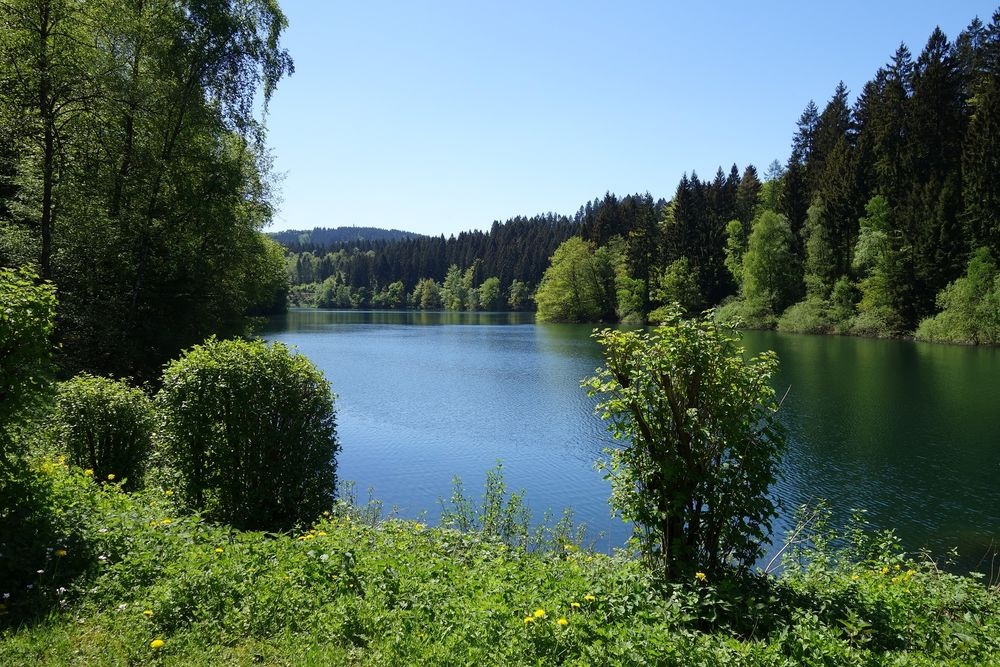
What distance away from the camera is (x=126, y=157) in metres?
17.8

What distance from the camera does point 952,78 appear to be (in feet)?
182

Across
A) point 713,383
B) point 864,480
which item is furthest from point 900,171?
point 713,383

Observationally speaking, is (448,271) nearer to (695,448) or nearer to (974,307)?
(974,307)

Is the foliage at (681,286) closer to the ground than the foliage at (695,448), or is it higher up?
higher up

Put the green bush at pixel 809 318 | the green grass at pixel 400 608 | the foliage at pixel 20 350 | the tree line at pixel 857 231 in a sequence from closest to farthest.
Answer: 1. the green grass at pixel 400 608
2. the foliage at pixel 20 350
3. the tree line at pixel 857 231
4. the green bush at pixel 809 318

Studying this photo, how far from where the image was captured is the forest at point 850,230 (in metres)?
48.3

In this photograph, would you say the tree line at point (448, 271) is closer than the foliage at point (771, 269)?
No

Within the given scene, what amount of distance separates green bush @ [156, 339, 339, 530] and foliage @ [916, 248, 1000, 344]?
169 ft

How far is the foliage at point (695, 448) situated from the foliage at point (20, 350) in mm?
5455

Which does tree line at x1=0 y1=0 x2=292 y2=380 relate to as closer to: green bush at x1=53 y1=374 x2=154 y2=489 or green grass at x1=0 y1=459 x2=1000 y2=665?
green bush at x1=53 y1=374 x2=154 y2=489

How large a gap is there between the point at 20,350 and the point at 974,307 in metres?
56.0

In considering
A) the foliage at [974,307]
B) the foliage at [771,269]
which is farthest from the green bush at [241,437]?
the foliage at [771,269]

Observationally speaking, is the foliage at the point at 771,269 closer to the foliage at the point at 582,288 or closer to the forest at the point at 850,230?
the forest at the point at 850,230

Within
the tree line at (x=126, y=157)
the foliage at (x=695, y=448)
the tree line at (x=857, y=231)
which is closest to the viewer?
the foliage at (x=695, y=448)
